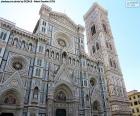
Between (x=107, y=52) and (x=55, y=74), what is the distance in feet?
53.7

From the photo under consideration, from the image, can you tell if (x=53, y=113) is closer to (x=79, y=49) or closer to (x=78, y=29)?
(x=79, y=49)

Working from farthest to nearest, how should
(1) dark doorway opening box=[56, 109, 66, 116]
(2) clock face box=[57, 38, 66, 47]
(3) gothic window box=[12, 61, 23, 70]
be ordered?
(2) clock face box=[57, 38, 66, 47] → (1) dark doorway opening box=[56, 109, 66, 116] → (3) gothic window box=[12, 61, 23, 70]

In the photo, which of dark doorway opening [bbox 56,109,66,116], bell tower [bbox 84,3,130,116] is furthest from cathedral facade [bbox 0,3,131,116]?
bell tower [bbox 84,3,130,116]

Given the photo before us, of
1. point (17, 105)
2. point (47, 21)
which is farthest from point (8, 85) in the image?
point (47, 21)

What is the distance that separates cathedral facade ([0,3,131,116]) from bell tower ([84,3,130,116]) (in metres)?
0.16

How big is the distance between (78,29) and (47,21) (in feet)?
27.0

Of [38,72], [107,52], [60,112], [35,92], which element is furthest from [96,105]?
[107,52]

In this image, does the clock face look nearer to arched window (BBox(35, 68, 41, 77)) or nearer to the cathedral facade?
the cathedral facade

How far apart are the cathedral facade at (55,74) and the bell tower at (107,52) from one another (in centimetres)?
16

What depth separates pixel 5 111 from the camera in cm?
1558

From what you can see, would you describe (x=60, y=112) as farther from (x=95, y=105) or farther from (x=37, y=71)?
(x=95, y=105)

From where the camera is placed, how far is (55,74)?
68.9 ft

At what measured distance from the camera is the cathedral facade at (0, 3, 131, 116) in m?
16.8

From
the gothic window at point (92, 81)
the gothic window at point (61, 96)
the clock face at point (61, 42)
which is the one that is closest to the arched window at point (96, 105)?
the gothic window at point (92, 81)
